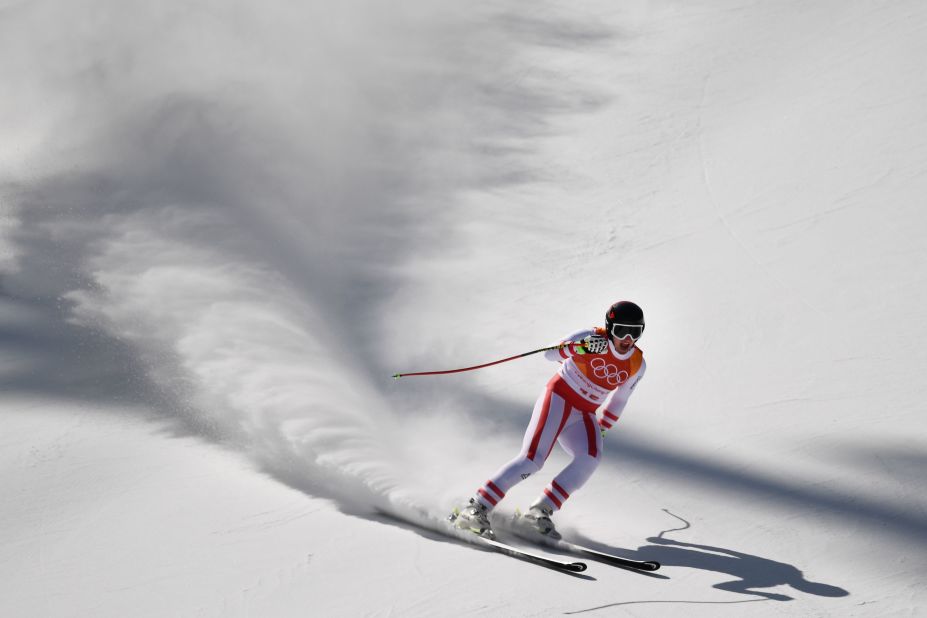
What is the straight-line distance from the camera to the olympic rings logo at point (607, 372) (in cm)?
489

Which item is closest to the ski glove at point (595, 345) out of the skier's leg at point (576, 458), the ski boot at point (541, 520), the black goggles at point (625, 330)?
the black goggles at point (625, 330)

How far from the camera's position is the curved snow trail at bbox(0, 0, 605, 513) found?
6.11 m

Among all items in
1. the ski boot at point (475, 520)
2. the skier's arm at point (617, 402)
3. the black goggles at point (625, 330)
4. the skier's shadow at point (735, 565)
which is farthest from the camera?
the skier's arm at point (617, 402)

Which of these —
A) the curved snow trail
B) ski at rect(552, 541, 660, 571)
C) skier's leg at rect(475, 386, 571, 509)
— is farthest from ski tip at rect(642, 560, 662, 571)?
the curved snow trail

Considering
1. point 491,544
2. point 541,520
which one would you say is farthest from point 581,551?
point 491,544

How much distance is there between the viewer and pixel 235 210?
977 cm

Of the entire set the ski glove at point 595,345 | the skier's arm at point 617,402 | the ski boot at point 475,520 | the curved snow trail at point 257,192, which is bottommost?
the ski boot at point 475,520

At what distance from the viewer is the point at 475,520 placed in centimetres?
466

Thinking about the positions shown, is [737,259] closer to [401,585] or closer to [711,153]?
[711,153]

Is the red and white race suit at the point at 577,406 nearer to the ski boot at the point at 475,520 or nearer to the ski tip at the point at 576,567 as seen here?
the ski boot at the point at 475,520

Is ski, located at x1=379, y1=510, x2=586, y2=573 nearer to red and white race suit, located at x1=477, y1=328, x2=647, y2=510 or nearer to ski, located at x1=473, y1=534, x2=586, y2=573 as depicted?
ski, located at x1=473, y1=534, x2=586, y2=573

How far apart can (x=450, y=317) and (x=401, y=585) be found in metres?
3.98

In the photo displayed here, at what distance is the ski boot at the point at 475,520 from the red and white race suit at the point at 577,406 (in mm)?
101

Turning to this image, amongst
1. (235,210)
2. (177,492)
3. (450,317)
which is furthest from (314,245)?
(177,492)
